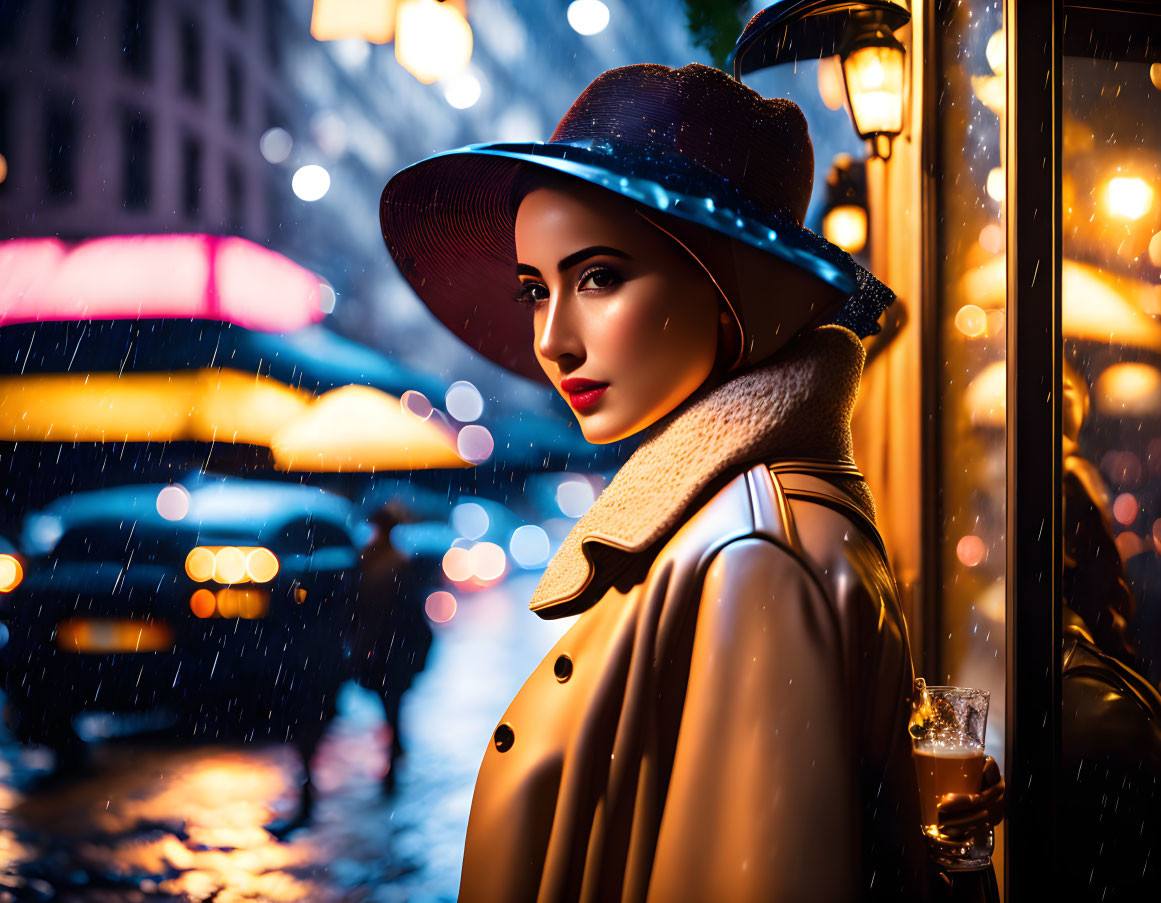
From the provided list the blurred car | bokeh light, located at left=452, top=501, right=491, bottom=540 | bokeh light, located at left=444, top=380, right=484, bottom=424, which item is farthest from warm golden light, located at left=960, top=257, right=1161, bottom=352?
bokeh light, located at left=452, top=501, right=491, bottom=540

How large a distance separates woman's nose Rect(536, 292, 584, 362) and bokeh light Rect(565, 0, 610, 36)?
7.67ft

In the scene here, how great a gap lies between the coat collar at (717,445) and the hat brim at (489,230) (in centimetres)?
10

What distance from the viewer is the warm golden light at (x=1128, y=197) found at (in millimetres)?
1626

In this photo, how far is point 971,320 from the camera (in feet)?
7.09

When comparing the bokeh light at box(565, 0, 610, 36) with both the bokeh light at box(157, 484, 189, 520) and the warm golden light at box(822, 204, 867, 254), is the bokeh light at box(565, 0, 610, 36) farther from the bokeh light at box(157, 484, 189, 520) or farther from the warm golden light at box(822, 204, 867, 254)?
the bokeh light at box(157, 484, 189, 520)

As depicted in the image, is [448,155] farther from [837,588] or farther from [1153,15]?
[1153,15]

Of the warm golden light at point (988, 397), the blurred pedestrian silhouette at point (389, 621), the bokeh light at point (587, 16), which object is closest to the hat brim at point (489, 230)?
the warm golden light at point (988, 397)

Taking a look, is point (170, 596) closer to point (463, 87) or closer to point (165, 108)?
point (463, 87)

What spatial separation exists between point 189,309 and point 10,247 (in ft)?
5.44

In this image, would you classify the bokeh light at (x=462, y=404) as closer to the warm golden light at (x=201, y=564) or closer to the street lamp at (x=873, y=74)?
the warm golden light at (x=201, y=564)

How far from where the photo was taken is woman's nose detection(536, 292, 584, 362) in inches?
33.8

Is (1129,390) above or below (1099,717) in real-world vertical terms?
above

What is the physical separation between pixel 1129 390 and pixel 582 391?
4.70 ft

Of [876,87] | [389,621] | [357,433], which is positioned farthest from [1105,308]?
[357,433]
